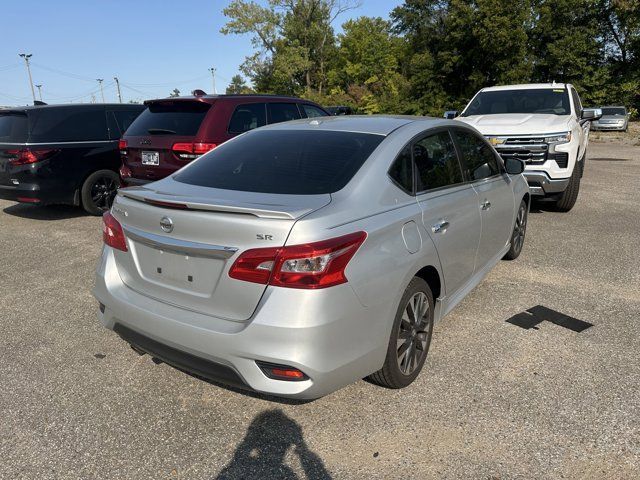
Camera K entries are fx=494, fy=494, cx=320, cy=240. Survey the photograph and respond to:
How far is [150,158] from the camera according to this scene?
6316 mm

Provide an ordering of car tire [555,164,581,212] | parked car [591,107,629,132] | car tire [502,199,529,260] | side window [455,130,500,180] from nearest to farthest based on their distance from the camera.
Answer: side window [455,130,500,180], car tire [502,199,529,260], car tire [555,164,581,212], parked car [591,107,629,132]

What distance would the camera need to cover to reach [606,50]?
38.5m

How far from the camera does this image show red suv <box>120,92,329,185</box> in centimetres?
609

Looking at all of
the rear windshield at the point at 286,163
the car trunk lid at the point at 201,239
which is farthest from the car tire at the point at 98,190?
the car trunk lid at the point at 201,239

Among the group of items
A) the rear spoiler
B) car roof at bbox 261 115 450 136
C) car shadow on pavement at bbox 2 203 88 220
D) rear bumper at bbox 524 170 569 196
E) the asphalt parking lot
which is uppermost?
car roof at bbox 261 115 450 136

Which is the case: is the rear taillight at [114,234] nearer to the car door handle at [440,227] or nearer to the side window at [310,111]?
the car door handle at [440,227]

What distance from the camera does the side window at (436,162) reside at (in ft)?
10.3

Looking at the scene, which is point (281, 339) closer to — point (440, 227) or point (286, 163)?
A: point (286, 163)

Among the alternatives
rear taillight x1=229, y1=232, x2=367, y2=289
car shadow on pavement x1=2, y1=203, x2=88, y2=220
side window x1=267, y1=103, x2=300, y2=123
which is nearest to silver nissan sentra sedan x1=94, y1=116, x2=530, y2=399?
rear taillight x1=229, y1=232, x2=367, y2=289

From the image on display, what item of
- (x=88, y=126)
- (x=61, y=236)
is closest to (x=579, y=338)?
(x=61, y=236)

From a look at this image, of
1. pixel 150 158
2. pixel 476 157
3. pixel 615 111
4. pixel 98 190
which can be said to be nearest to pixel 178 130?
pixel 150 158

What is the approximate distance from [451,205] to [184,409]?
6.81ft

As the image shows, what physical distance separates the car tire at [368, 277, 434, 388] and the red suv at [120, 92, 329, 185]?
3.85 metres

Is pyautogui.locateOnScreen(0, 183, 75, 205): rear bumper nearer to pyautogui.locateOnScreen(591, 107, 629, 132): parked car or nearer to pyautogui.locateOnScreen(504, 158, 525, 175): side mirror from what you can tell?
pyautogui.locateOnScreen(504, 158, 525, 175): side mirror
